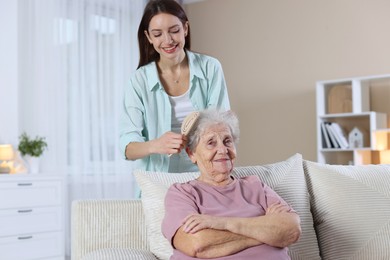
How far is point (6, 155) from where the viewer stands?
15.9ft

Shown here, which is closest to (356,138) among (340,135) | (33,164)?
(340,135)

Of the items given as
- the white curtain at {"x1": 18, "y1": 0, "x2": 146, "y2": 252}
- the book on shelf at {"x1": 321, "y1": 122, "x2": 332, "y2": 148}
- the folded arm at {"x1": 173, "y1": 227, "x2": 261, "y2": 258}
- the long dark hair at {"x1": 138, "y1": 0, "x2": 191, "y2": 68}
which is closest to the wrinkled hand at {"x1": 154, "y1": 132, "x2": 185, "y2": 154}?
the folded arm at {"x1": 173, "y1": 227, "x2": 261, "y2": 258}

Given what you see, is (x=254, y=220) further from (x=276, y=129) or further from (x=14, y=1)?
(x=276, y=129)

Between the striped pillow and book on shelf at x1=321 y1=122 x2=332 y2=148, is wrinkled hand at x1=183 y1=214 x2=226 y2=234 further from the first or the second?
book on shelf at x1=321 y1=122 x2=332 y2=148

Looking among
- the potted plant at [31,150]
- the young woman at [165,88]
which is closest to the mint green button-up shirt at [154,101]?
the young woman at [165,88]

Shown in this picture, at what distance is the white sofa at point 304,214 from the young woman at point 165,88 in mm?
266

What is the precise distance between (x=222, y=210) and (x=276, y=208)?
17 cm

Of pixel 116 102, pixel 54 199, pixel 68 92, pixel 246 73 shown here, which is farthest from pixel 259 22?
pixel 54 199

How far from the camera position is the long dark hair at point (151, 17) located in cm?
243

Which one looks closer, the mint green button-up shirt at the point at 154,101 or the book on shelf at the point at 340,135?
the mint green button-up shirt at the point at 154,101

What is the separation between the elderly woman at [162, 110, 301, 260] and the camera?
1.91m

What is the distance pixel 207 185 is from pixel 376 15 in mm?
3925

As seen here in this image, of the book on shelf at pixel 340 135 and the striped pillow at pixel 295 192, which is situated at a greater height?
the book on shelf at pixel 340 135

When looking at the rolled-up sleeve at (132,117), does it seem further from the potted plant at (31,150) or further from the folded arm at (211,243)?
the potted plant at (31,150)
